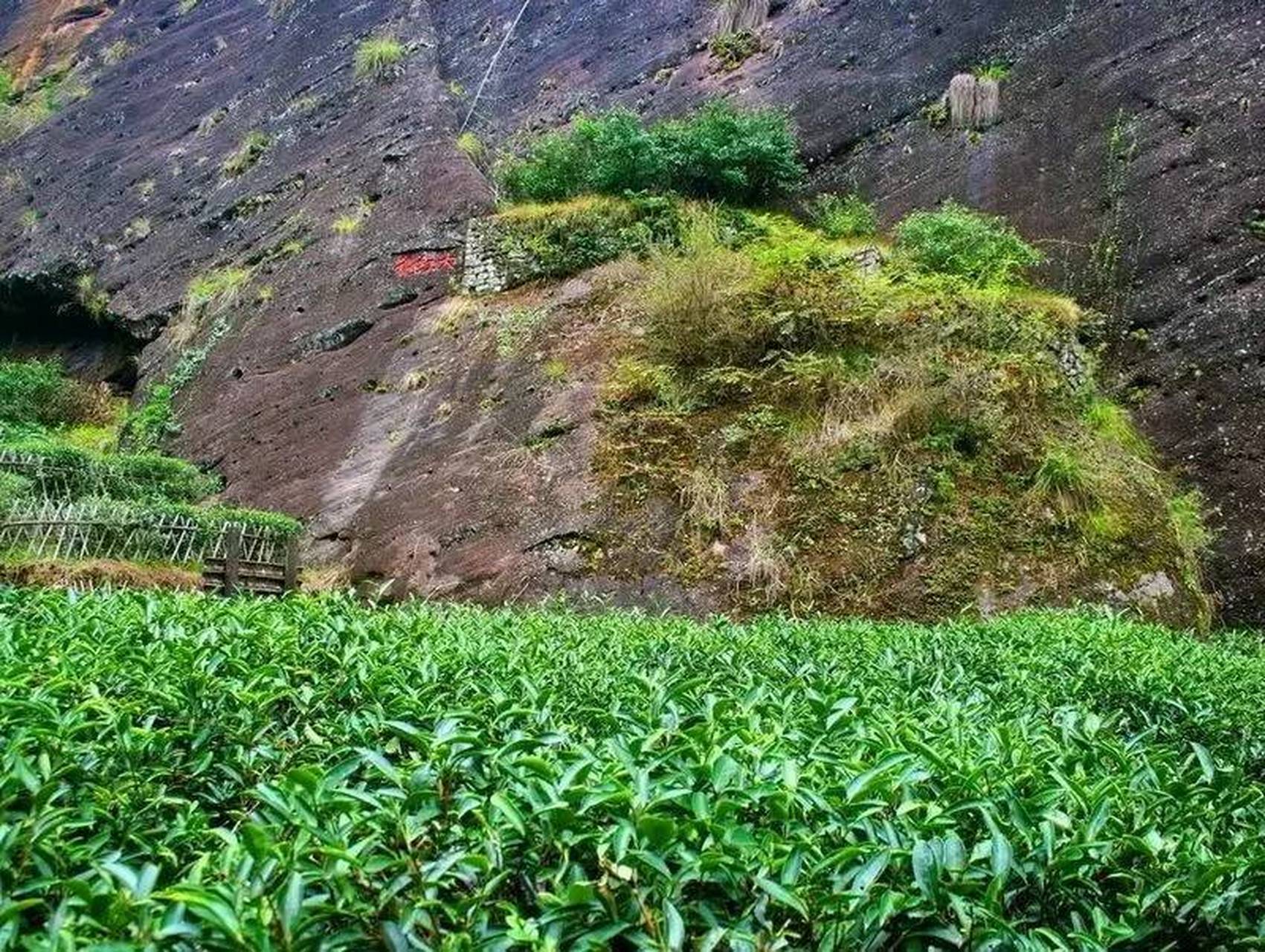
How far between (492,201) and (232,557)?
7.37 meters

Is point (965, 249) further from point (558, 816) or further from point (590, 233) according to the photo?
point (558, 816)

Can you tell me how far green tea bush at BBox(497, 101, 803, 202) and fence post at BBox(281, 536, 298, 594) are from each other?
6.22 meters

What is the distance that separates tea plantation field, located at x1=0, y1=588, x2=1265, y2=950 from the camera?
1158mm

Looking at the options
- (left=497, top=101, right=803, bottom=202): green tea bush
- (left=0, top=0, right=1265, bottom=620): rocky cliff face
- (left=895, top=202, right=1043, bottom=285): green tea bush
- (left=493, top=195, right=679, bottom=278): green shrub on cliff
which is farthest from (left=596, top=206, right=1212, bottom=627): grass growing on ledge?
(left=497, top=101, right=803, bottom=202): green tea bush

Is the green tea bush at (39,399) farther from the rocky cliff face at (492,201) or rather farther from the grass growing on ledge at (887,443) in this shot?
the grass growing on ledge at (887,443)

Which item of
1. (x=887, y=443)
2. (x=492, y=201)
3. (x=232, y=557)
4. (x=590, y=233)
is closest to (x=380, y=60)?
(x=492, y=201)

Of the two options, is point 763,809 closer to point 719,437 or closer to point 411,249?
point 719,437

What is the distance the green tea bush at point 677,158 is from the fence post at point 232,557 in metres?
6.64

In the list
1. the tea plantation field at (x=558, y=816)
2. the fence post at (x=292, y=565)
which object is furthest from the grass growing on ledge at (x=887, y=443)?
the tea plantation field at (x=558, y=816)

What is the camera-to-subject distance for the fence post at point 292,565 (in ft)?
29.9

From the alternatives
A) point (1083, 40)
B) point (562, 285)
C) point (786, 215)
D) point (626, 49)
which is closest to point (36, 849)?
point (562, 285)

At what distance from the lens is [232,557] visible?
28.5ft

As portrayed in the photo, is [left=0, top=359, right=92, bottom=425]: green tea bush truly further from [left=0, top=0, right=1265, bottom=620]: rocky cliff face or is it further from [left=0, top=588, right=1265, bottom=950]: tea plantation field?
[left=0, top=588, right=1265, bottom=950]: tea plantation field

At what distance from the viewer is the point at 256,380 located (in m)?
13.2
